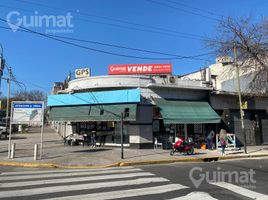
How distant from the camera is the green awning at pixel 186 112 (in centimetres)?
2387

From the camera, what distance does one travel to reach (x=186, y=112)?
2495 cm

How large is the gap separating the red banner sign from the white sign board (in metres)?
10.6

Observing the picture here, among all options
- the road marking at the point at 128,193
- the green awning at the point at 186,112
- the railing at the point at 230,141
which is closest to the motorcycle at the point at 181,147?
the green awning at the point at 186,112

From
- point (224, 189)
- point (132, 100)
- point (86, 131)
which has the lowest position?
point (224, 189)

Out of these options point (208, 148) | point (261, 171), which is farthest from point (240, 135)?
point (261, 171)

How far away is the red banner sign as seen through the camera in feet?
94.2

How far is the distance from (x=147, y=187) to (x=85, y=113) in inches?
609

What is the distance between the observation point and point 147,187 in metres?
9.95

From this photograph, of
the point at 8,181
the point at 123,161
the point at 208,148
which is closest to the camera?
the point at 8,181

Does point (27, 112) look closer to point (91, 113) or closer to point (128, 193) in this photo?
point (91, 113)

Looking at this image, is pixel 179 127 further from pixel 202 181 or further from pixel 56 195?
pixel 56 195

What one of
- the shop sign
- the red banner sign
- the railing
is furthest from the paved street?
the shop sign

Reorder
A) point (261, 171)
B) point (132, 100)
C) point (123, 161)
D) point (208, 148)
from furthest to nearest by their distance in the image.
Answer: point (208, 148) → point (132, 100) → point (123, 161) → point (261, 171)

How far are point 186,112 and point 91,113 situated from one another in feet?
23.5
